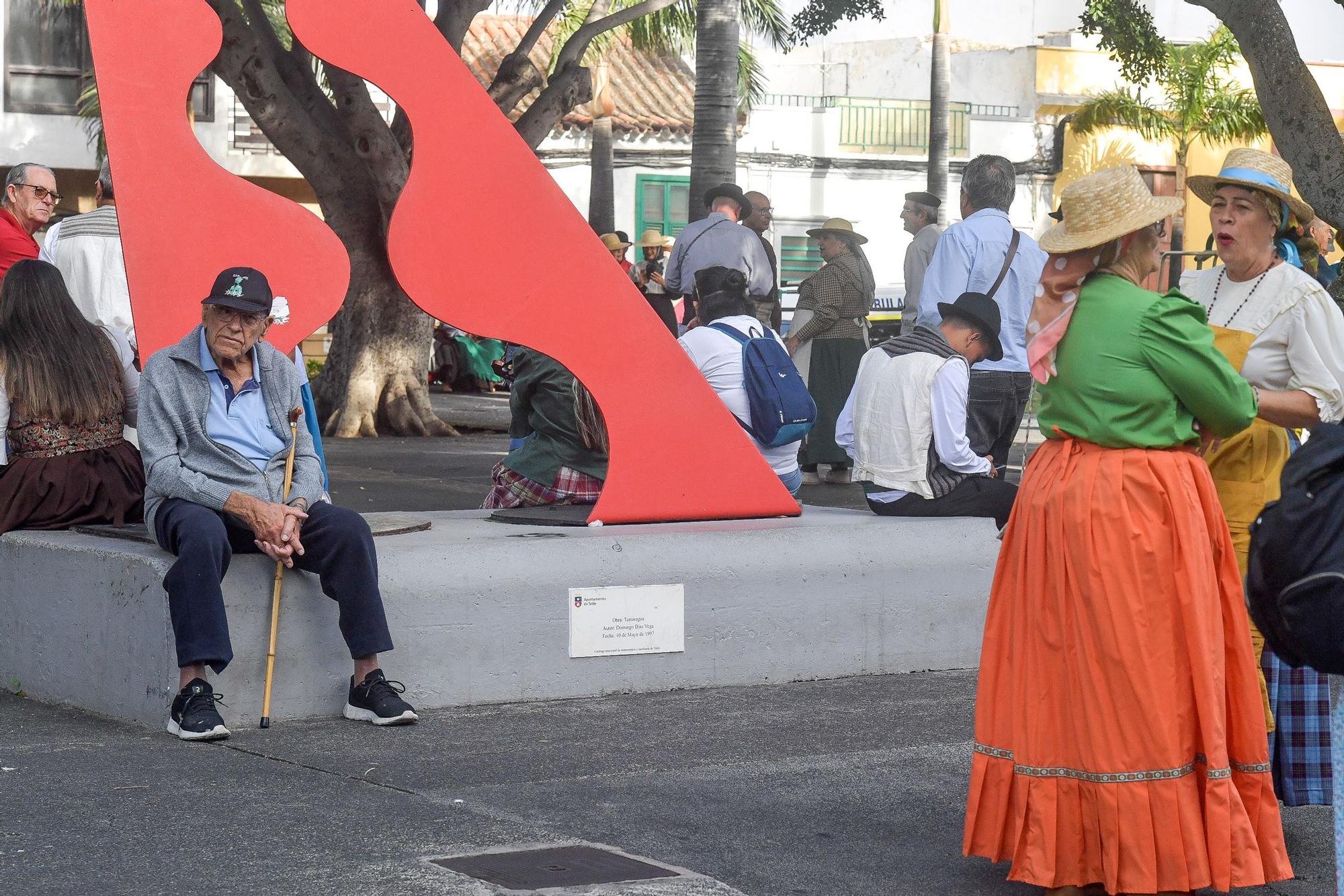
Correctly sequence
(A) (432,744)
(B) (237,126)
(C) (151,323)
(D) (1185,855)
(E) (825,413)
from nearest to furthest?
(D) (1185,855), (A) (432,744), (C) (151,323), (E) (825,413), (B) (237,126)

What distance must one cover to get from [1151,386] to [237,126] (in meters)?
24.3

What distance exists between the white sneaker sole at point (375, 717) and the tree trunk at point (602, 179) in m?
20.0

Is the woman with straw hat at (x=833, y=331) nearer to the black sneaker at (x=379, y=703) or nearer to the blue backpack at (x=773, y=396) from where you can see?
the blue backpack at (x=773, y=396)

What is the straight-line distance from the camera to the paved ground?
14.0 feet

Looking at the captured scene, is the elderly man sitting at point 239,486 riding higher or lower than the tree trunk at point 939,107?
lower

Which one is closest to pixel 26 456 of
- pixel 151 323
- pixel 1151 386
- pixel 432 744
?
pixel 151 323

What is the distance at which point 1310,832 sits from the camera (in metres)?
4.88

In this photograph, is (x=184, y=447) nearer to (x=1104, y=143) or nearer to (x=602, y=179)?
(x=602, y=179)

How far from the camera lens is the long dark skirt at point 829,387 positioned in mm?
11961

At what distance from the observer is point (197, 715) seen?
→ 549 cm

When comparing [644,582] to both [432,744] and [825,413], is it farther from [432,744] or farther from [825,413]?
[825,413]

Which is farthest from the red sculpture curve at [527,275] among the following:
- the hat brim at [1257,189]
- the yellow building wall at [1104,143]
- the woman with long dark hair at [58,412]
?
the yellow building wall at [1104,143]

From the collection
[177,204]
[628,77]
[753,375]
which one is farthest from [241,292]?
[628,77]

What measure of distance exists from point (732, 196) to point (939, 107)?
16.9 metres
